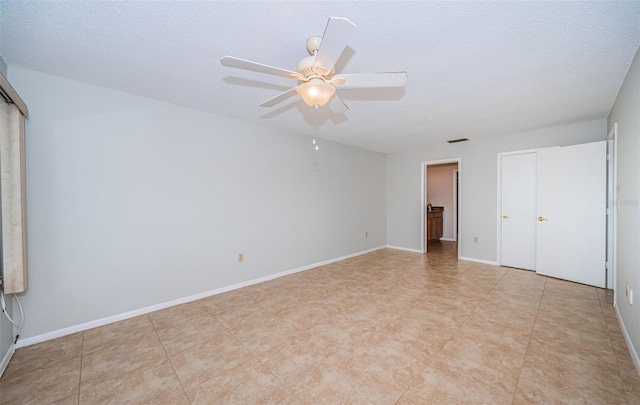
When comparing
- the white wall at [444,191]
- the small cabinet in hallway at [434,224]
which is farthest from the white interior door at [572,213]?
the white wall at [444,191]

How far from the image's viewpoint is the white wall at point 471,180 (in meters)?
3.78

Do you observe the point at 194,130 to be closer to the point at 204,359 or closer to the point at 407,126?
the point at 204,359

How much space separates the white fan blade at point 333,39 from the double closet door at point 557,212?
13.3 ft

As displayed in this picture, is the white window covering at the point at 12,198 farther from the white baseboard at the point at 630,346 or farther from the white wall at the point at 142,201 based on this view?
the white baseboard at the point at 630,346

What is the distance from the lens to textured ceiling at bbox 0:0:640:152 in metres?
1.43

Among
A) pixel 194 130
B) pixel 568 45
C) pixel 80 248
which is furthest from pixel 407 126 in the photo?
pixel 80 248

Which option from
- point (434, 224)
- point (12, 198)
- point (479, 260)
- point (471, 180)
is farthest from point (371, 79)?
point (434, 224)

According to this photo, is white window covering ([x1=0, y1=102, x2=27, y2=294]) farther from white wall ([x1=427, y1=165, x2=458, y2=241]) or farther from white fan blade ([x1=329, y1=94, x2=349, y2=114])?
white wall ([x1=427, y1=165, x2=458, y2=241])

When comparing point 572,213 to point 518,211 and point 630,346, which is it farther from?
point 630,346

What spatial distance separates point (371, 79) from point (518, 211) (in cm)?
411

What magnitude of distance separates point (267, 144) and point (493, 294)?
3.67 m

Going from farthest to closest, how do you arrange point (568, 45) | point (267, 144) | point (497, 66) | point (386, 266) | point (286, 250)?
1. point (386, 266)
2. point (286, 250)
3. point (267, 144)
4. point (497, 66)
5. point (568, 45)

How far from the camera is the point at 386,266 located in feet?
14.3

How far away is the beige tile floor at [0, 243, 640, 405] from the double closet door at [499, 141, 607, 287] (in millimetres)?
505
